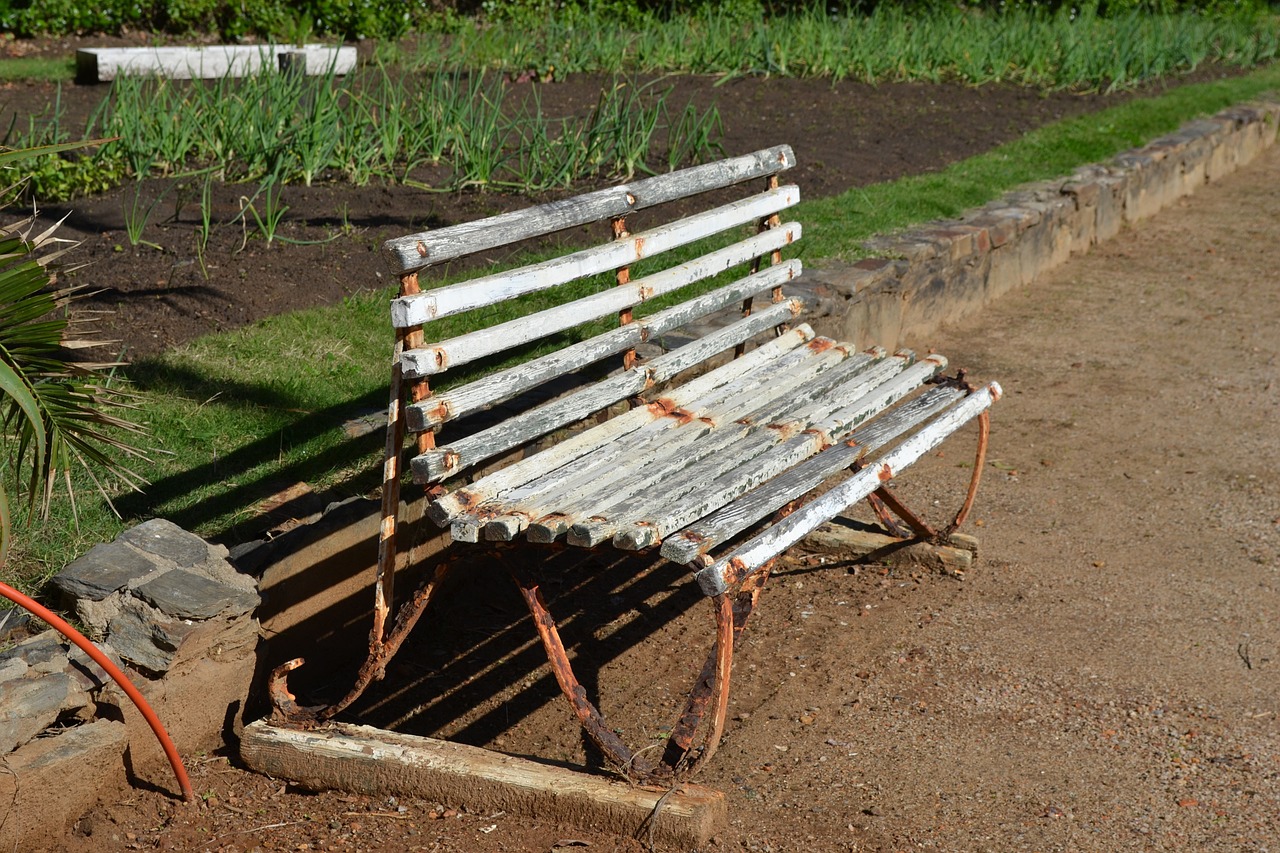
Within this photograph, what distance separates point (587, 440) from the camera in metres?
2.86

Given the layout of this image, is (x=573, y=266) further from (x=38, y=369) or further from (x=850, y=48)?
(x=850, y=48)

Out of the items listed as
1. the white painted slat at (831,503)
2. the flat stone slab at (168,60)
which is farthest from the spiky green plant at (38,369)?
the flat stone slab at (168,60)

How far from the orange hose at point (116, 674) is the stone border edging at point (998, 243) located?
8.71ft

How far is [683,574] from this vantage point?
354cm

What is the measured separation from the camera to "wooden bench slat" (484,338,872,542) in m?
2.44

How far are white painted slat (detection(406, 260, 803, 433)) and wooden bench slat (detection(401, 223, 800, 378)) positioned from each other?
0.18 feet

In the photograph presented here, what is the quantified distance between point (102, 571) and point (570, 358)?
1.05m

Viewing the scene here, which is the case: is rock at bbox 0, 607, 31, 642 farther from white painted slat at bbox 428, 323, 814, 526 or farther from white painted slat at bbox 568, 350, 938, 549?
white painted slat at bbox 568, 350, 938, 549

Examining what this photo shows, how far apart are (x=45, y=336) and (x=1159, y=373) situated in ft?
14.2

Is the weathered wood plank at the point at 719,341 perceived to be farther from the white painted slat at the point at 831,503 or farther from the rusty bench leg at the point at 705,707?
the rusty bench leg at the point at 705,707

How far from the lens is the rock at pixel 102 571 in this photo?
2.42 meters

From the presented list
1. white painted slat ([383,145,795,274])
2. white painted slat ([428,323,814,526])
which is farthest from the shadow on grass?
white painted slat ([383,145,795,274])

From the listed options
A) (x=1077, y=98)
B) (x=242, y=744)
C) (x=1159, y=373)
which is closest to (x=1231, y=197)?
(x=1077, y=98)

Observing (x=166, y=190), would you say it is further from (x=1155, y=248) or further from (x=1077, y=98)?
(x=1077, y=98)
